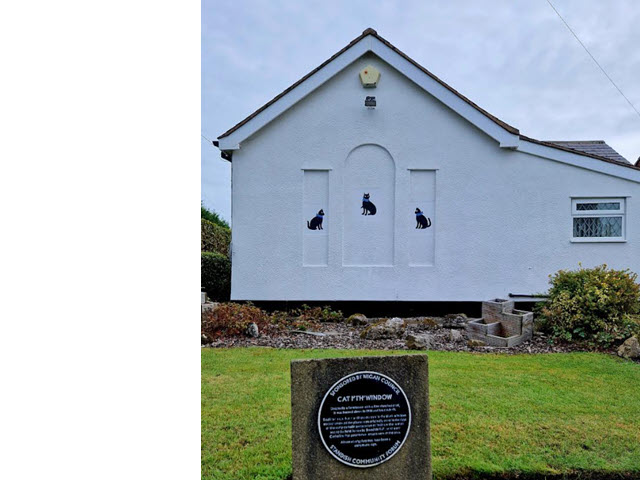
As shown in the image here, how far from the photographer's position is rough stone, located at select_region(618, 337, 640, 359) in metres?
6.37

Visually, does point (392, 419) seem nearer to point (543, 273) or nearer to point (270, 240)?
point (270, 240)

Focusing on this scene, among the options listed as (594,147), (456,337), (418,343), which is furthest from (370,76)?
(594,147)

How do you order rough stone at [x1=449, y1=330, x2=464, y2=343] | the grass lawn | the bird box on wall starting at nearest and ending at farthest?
the grass lawn
rough stone at [x1=449, y1=330, x2=464, y2=343]
the bird box on wall

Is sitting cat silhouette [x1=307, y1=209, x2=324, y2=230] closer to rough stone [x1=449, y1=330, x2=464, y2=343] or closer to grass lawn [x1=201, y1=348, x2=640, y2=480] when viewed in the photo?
rough stone [x1=449, y1=330, x2=464, y2=343]

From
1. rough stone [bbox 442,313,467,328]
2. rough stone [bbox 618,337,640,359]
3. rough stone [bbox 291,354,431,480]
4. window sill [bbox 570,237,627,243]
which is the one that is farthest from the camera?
window sill [bbox 570,237,627,243]

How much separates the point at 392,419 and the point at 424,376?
351 millimetres

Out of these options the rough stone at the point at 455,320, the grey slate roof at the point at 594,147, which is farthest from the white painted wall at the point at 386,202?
the grey slate roof at the point at 594,147

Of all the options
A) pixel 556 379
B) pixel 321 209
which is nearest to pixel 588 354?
pixel 556 379

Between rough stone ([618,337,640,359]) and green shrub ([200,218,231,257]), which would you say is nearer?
rough stone ([618,337,640,359])

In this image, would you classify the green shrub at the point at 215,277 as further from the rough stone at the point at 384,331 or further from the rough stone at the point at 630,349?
the rough stone at the point at 630,349

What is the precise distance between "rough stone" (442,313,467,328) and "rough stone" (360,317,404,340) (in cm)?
156

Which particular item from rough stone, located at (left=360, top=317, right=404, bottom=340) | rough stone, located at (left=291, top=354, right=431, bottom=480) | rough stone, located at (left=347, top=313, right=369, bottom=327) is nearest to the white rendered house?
rough stone, located at (left=347, top=313, right=369, bottom=327)

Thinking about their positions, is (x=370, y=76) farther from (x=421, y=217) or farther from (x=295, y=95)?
(x=421, y=217)

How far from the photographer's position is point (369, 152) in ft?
32.4
